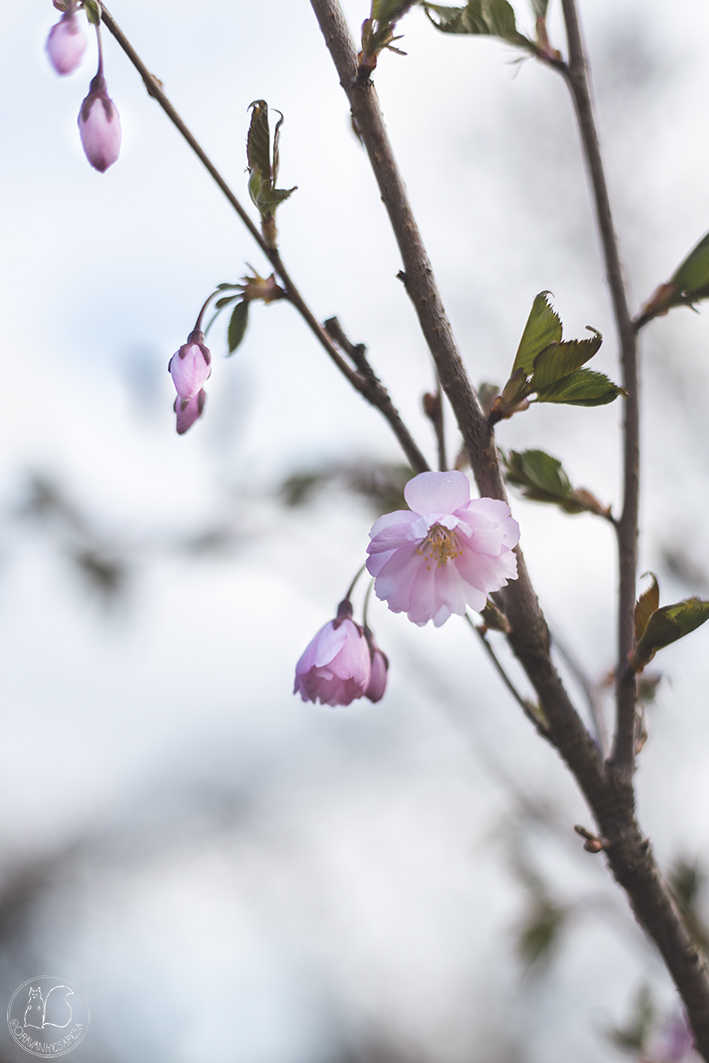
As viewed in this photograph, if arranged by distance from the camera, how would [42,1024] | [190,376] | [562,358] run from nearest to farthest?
[562,358] < [190,376] < [42,1024]

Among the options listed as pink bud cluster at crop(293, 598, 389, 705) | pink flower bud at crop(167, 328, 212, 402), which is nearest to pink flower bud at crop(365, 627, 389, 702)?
pink bud cluster at crop(293, 598, 389, 705)

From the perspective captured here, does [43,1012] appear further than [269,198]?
A: Yes

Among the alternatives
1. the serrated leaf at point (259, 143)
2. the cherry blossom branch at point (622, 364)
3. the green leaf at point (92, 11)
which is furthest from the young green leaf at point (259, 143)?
the cherry blossom branch at point (622, 364)

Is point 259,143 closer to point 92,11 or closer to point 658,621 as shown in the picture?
point 92,11

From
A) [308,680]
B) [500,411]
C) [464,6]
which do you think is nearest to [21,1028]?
[308,680]

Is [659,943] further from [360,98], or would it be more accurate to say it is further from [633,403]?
[360,98]

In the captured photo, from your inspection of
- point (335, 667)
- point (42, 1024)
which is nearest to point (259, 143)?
point (335, 667)

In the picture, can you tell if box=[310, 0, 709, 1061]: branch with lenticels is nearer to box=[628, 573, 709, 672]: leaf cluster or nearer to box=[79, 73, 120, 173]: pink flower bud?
box=[628, 573, 709, 672]: leaf cluster
